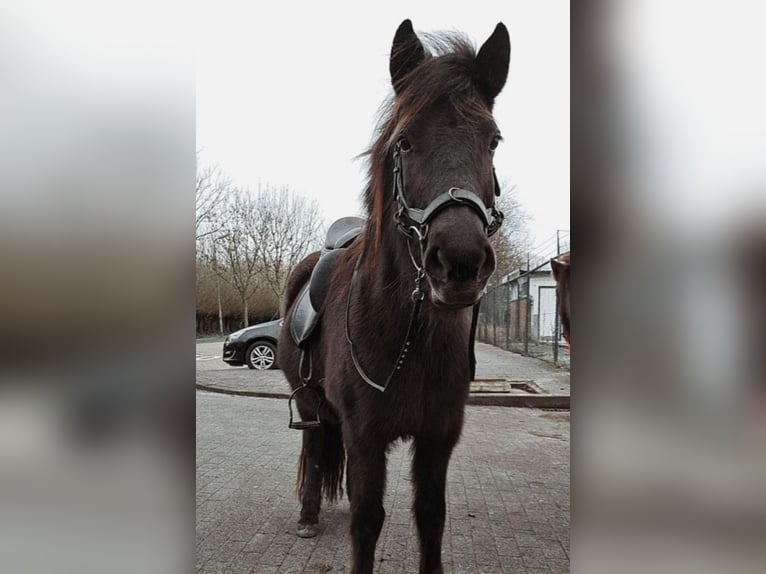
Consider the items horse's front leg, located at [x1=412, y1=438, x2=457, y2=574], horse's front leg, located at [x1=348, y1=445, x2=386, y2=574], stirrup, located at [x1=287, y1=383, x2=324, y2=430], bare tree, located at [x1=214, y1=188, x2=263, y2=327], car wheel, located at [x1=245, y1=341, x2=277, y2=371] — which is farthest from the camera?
car wheel, located at [x1=245, y1=341, x2=277, y2=371]

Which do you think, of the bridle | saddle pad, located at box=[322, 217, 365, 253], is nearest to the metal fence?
saddle pad, located at box=[322, 217, 365, 253]

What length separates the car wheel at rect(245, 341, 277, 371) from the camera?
6645 mm


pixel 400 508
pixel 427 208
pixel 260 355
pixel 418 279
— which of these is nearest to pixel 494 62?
pixel 427 208

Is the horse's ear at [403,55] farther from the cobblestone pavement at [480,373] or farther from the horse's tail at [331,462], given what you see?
the cobblestone pavement at [480,373]

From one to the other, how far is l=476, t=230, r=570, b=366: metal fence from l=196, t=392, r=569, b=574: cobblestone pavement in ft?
7.04

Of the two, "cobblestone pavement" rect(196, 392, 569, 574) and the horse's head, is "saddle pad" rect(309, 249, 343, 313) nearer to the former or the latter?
"cobblestone pavement" rect(196, 392, 569, 574)

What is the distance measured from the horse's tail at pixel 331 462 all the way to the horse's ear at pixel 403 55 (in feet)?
7.31

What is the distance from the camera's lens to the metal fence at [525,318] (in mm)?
7770

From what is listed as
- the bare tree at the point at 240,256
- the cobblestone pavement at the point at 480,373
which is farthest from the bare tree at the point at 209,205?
the cobblestone pavement at the point at 480,373

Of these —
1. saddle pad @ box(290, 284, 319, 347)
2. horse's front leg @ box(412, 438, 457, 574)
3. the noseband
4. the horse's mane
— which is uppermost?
the horse's mane
